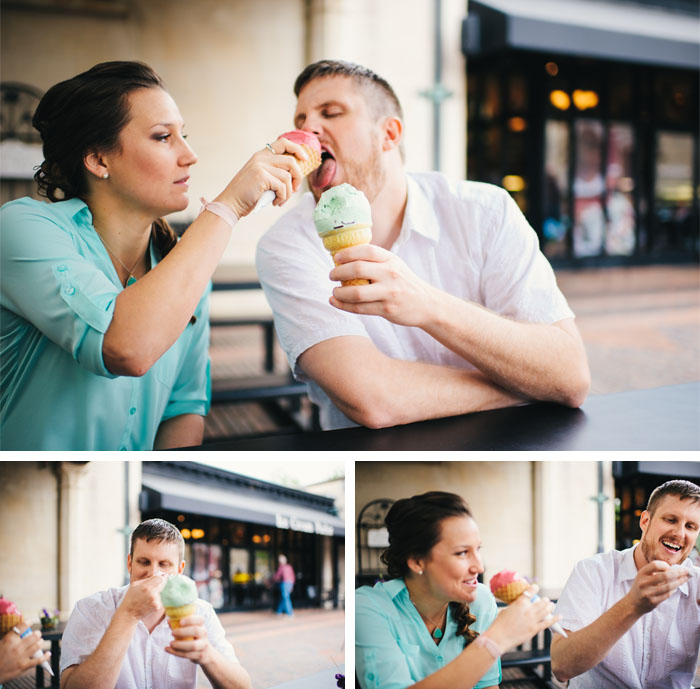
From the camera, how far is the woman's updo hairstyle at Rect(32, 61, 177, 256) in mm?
1577

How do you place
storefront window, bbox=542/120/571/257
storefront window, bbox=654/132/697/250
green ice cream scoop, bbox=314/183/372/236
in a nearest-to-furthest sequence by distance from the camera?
green ice cream scoop, bbox=314/183/372/236, storefront window, bbox=542/120/571/257, storefront window, bbox=654/132/697/250

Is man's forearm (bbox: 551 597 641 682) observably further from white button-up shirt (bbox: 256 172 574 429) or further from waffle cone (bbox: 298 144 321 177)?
waffle cone (bbox: 298 144 321 177)

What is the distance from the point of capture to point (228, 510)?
5.57 feet

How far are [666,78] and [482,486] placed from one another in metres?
11.7

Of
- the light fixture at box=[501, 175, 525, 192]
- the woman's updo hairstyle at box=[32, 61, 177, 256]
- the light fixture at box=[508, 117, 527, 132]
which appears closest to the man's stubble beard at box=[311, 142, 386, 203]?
the woman's updo hairstyle at box=[32, 61, 177, 256]

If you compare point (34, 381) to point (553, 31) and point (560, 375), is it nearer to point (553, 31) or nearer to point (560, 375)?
point (560, 375)

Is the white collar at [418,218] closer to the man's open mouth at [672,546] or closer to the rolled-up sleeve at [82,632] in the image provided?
the man's open mouth at [672,546]

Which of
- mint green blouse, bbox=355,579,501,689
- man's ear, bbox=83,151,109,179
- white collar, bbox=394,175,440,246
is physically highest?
man's ear, bbox=83,151,109,179

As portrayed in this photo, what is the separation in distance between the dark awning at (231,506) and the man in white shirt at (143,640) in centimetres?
6

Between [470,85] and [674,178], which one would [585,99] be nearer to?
[674,178]

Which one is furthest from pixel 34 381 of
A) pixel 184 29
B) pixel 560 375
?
pixel 184 29

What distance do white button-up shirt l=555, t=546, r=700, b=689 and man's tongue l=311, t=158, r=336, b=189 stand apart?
3.30 feet

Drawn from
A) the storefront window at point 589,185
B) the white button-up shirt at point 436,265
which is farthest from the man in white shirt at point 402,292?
the storefront window at point 589,185

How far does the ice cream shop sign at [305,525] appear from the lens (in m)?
1.69
